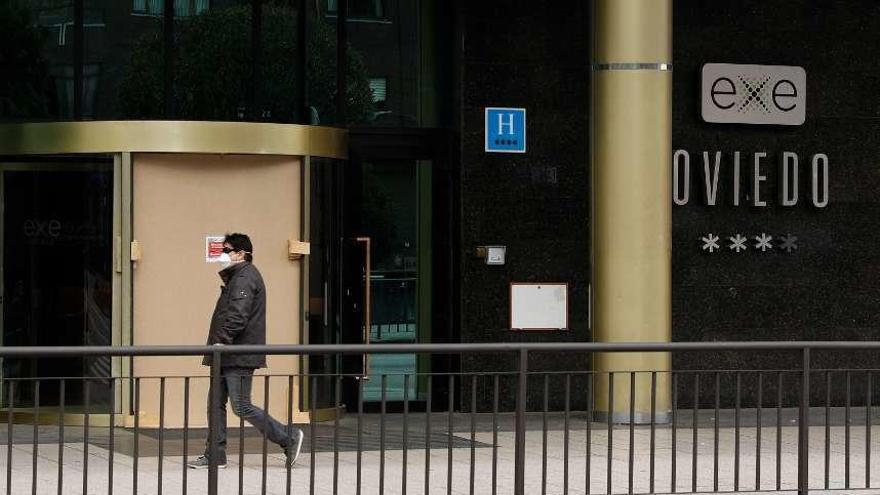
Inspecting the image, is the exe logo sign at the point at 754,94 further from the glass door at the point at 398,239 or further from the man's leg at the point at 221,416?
the man's leg at the point at 221,416

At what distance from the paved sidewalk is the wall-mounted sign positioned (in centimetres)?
570

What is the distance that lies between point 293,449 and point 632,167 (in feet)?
20.3

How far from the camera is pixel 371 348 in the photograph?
30.0ft

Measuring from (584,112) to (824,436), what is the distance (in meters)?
6.14

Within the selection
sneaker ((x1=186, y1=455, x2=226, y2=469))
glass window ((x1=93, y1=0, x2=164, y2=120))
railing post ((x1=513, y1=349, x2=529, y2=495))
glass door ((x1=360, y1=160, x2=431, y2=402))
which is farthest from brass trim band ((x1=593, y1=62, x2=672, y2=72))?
sneaker ((x1=186, y1=455, x2=226, y2=469))

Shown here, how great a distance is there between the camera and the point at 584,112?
15.9m

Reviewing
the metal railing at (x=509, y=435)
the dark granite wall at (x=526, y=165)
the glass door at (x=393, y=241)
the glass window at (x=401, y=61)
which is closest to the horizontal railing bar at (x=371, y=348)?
the metal railing at (x=509, y=435)

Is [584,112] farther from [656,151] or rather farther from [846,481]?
[846,481]

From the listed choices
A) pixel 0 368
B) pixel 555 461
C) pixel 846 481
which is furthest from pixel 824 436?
pixel 0 368

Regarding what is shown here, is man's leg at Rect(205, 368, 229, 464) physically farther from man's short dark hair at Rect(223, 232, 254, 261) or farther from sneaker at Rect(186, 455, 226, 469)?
man's short dark hair at Rect(223, 232, 254, 261)

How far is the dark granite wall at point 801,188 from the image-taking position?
52.9 ft

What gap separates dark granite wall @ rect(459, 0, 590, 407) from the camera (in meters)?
15.7

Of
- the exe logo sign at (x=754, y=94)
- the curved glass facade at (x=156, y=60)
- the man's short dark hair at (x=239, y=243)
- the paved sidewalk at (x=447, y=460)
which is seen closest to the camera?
the paved sidewalk at (x=447, y=460)

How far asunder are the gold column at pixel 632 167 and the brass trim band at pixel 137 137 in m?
2.79
